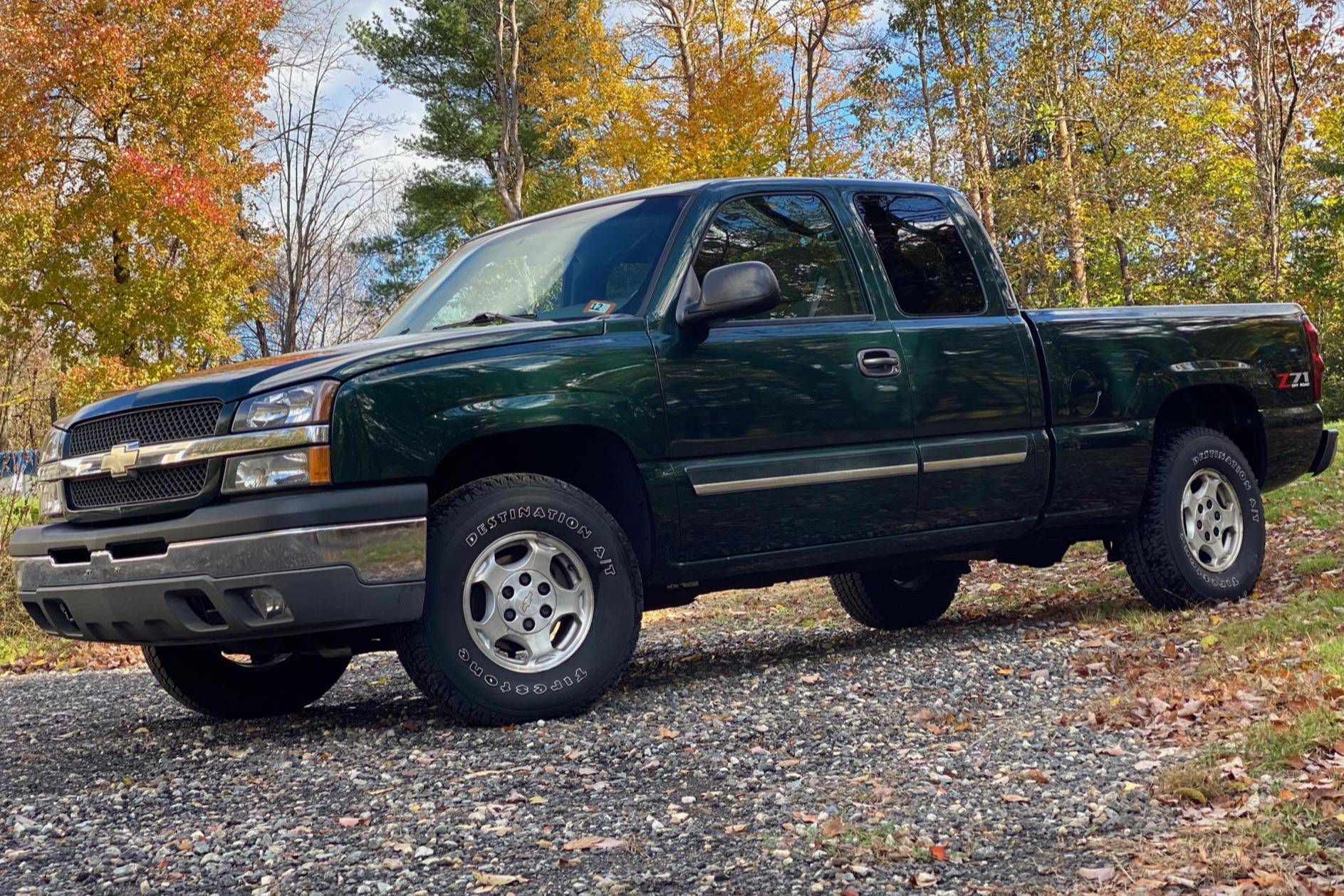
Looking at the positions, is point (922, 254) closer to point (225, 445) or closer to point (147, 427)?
point (225, 445)

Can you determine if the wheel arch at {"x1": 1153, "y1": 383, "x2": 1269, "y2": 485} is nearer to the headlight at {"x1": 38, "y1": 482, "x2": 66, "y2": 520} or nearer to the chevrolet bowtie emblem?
the chevrolet bowtie emblem

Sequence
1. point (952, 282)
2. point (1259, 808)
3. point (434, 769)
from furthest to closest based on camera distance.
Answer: point (952, 282) < point (434, 769) < point (1259, 808)

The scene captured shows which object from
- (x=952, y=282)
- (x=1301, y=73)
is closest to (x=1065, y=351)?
(x=952, y=282)

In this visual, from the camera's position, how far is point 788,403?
568cm

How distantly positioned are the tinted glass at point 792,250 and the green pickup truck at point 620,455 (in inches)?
0.5

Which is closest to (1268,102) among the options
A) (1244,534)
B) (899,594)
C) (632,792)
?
(1244,534)

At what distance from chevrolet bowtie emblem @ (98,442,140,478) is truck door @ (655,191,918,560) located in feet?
6.36

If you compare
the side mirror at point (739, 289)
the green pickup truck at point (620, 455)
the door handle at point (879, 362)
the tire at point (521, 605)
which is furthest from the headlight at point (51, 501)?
the door handle at point (879, 362)

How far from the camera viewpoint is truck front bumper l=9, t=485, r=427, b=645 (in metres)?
4.59

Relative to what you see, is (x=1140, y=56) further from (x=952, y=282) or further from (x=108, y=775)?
(x=108, y=775)

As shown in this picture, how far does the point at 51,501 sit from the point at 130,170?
21.7 meters

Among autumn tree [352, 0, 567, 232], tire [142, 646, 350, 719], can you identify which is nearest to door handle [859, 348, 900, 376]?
tire [142, 646, 350, 719]

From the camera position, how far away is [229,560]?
4598 millimetres

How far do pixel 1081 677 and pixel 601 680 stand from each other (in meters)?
2.06
